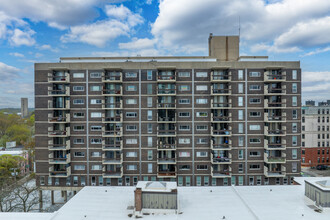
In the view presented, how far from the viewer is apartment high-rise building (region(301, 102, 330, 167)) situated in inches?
2168

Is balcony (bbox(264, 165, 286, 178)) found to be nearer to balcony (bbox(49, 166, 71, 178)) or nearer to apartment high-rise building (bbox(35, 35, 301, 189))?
apartment high-rise building (bbox(35, 35, 301, 189))

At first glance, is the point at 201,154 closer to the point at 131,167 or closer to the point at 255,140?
the point at 255,140

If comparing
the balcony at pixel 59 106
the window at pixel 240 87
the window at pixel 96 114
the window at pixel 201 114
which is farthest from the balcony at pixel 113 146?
the window at pixel 240 87

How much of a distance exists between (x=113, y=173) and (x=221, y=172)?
1705 cm

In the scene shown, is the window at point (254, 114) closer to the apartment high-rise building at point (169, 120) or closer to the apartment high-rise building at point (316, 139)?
the apartment high-rise building at point (169, 120)

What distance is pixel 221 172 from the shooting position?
100ft

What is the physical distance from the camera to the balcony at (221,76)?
29.9 m

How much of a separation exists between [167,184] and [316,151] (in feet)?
183

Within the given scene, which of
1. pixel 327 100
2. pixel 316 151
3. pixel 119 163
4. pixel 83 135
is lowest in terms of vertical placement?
pixel 316 151

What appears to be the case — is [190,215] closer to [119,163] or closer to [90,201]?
[90,201]

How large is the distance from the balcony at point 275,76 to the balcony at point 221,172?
1518 centimetres

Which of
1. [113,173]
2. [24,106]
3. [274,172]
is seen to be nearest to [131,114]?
[113,173]

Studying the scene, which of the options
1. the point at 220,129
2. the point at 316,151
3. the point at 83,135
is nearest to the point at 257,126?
the point at 220,129

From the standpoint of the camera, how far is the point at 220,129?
31047 mm
